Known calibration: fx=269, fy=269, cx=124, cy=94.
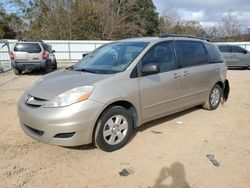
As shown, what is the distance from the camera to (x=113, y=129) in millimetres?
4102

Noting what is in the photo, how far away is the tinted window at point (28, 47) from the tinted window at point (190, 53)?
31.5ft

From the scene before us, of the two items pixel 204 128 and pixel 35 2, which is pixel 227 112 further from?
pixel 35 2

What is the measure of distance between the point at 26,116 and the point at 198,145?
107 inches

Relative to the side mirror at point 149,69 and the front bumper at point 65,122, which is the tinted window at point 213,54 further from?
the front bumper at point 65,122

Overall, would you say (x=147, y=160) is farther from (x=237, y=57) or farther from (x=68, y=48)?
(x=68, y=48)

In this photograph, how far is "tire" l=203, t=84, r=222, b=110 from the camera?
621 cm

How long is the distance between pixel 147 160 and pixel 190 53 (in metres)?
2.66

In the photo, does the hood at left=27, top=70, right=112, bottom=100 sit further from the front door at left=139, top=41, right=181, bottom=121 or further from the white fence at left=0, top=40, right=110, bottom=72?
the white fence at left=0, top=40, right=110, bottom=72

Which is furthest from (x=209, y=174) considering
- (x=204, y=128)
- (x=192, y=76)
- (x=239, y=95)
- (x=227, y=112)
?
(x=239, y=95)

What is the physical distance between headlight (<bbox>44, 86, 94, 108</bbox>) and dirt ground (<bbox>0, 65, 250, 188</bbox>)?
815 mm

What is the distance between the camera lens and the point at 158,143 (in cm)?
445

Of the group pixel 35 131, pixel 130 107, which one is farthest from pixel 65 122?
pixel 130 107

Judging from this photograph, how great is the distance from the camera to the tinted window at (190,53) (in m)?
5.20

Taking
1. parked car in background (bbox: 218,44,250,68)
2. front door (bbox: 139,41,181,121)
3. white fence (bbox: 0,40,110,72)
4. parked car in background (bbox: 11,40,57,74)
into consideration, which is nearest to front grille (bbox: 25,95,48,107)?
front door (bbox: 139,41,181,121)
